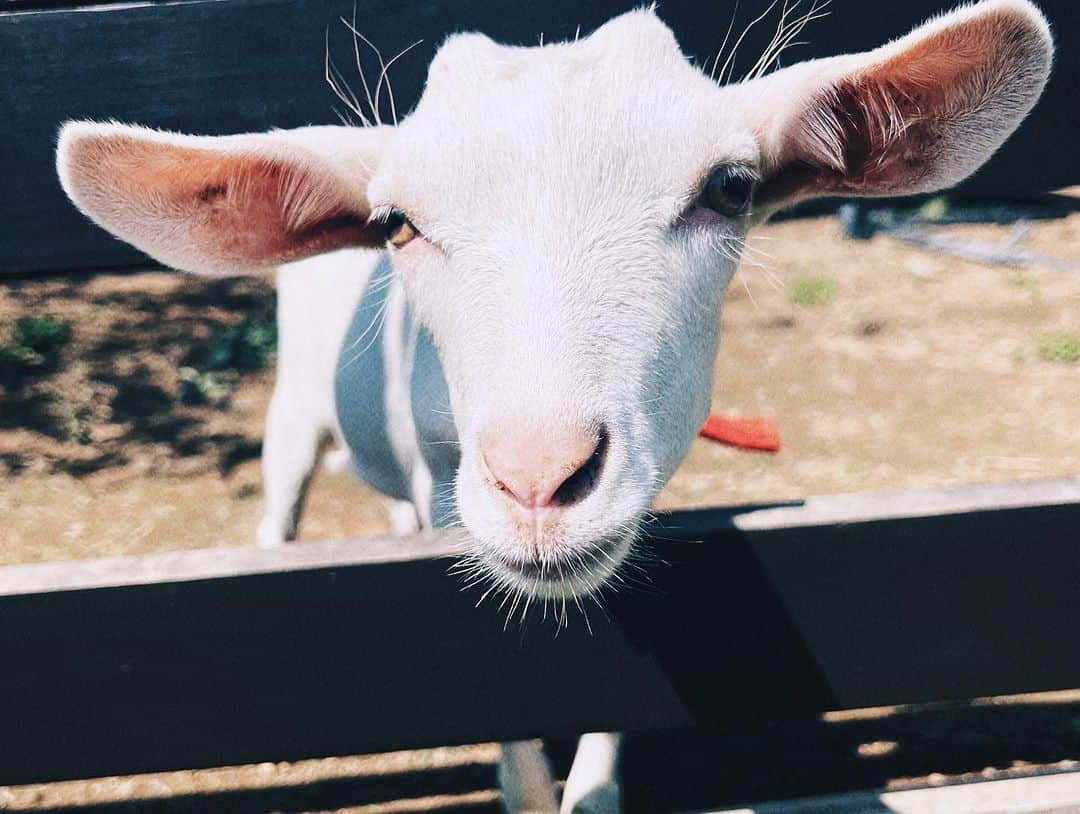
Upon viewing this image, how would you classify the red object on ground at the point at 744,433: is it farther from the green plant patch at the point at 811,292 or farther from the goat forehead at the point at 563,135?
the goat forehead at the point at 563,135

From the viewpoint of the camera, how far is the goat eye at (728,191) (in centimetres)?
186

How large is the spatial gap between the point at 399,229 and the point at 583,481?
2.36ft

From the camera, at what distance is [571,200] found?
1.72 metres

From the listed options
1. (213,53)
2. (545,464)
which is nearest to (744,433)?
(213,53)

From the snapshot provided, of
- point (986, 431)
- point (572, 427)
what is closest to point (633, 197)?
point (572, 427)

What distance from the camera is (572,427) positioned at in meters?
1.49

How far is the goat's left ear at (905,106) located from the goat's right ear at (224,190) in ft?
2.62

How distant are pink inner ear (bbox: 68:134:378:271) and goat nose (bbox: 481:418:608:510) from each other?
0.78 m

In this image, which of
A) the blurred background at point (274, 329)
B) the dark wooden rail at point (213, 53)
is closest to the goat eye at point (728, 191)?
the blurred background at point (274, 329)

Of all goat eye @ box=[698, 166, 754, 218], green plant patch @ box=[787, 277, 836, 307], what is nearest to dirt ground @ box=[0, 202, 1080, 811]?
green plant patch @ box=[787, 277, 836, 307]

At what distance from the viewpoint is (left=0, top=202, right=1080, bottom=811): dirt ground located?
4.57 m

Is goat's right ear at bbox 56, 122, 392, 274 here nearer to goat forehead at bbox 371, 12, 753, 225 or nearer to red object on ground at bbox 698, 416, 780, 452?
goat forehead at bbox 371, 12, 753, 225

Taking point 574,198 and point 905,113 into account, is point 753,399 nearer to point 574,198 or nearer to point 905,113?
point 905,113

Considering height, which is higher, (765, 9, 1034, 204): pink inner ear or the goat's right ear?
(765, 9, 1034, 204): pink inner ear
